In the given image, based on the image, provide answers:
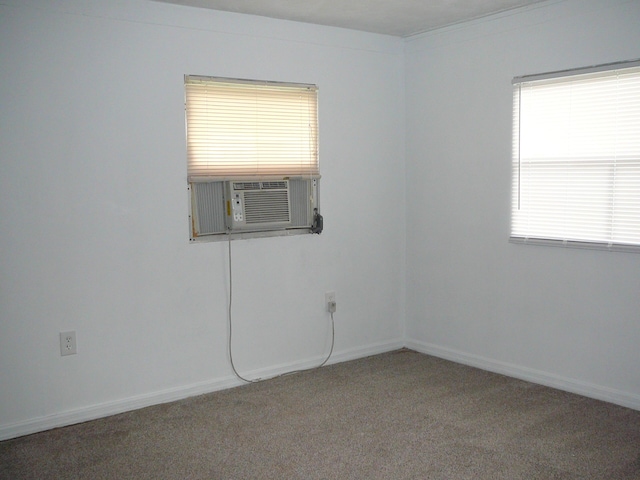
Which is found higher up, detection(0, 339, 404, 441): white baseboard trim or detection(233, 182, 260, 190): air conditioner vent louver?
detection(233, 182, 260, 190): air conditioner vent louver

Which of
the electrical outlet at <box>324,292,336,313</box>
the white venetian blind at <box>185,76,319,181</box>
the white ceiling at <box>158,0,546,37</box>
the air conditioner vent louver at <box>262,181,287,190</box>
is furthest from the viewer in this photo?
the electrical outlet at <box>324,292,336,313</box>

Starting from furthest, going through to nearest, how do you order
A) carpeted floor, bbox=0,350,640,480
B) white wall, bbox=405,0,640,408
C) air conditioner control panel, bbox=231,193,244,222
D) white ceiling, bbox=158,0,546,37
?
air conditioner control panel, bbox=231,193,244,222 → white ceiling, bbox=158,0,546,37 → white wall, bbox=405,0,640,408 → carpeted floor, bbox=0,350,640,480

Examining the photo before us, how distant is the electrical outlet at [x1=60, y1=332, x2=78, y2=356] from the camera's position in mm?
3457

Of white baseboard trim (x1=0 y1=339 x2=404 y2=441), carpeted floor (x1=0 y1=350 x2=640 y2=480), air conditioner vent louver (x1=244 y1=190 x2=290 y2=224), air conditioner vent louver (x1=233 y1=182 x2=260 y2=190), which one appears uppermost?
air conditioner vent louver (x1=233 y1=182 x2=260 y2=190)

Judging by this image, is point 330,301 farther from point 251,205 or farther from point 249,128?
point 249,128

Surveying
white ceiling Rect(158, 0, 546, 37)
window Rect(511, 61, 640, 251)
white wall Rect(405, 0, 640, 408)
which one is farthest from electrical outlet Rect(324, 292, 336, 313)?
white ceiling Rect(158, 0, 546, 37)

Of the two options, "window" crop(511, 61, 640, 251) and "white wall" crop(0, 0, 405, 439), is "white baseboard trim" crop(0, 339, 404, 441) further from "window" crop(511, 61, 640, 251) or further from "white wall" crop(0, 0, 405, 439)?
"window" crop(511, 61, 640, 251)

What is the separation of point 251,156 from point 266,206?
0.35m

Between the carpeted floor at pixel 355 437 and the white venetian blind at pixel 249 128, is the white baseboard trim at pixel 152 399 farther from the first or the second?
the white venetian blind at pixel 249 128

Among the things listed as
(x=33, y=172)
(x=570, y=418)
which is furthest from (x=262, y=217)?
(x=570, y=418)

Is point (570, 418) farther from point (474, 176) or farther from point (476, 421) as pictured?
point (474, 176)

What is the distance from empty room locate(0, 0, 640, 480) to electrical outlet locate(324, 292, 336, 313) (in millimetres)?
14

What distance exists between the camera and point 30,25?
10.8ft

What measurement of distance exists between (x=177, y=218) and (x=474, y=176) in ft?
6.85
